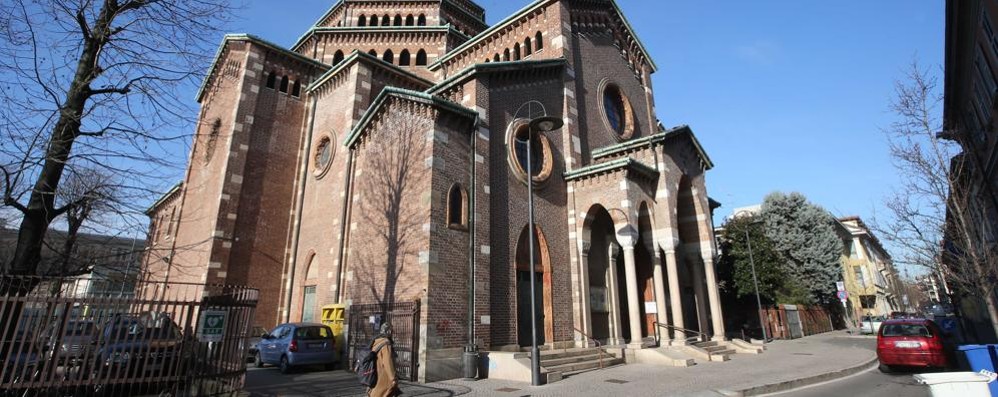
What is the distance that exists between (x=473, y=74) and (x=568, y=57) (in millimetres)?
5969

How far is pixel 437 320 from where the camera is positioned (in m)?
13.0

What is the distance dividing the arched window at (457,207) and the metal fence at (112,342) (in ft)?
19.0

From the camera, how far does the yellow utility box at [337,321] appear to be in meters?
15.5

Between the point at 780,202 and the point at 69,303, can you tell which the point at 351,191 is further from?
the point at 780,202

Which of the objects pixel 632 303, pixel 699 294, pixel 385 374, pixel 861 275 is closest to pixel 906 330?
pixel 632 303

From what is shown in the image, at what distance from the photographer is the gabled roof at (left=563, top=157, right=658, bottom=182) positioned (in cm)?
1698

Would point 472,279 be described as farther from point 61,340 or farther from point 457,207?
point 61,340

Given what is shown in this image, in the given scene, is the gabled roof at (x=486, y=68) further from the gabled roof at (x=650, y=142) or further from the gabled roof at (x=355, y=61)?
the gabled roof at (x=355, y=61)

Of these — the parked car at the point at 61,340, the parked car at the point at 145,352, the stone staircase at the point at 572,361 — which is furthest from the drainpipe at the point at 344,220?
the parked car at the point at 61,340

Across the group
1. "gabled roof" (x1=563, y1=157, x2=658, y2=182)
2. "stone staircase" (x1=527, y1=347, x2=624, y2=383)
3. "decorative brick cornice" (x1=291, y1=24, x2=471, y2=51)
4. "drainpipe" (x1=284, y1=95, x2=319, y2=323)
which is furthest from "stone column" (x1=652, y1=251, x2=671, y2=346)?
"decorative brick cornice" (x1=291, y1=24, x2=471, y2=51)

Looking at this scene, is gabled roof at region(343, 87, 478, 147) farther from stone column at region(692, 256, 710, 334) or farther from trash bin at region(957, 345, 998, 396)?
trash bin at region(957, 345, 998, 396)

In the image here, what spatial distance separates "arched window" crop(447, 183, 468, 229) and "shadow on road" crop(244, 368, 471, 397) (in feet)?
15.4

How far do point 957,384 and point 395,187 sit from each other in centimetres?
1342

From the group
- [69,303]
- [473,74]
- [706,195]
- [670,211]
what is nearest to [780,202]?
[706,195]
